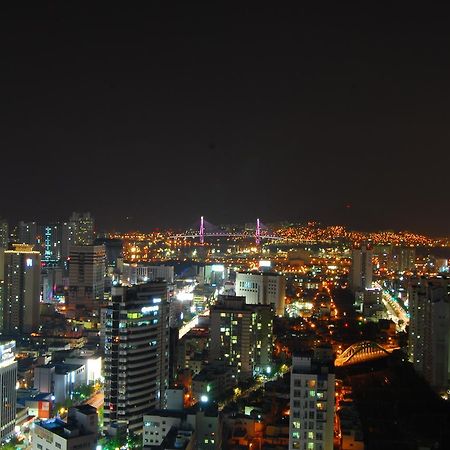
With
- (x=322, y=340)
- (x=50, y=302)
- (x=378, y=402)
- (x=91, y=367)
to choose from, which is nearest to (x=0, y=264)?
(x=50, y=302)

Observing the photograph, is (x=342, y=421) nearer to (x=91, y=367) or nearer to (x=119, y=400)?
(x=119, y=400)

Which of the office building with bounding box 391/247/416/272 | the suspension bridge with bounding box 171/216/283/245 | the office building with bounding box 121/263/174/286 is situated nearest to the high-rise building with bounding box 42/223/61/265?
the office building with bounding box 121/263/174/286

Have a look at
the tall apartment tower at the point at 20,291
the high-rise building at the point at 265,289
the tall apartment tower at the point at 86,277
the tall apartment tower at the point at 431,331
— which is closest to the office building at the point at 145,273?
the tall apartment tower at the point at 86,277

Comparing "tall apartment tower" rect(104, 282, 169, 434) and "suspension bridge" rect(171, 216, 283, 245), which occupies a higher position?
"suspension bridge" rect(171, 216, 283, 245)

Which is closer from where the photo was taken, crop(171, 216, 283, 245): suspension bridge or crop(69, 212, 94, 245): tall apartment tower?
crop(69, 212, 94, 245): tall apartment tower

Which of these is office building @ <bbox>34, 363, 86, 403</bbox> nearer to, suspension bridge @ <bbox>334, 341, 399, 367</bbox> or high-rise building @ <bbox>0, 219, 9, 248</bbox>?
suspension bridge @ <bbox>334, 341, 399, 367</bbox>

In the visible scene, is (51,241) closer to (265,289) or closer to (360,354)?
(265,289)
